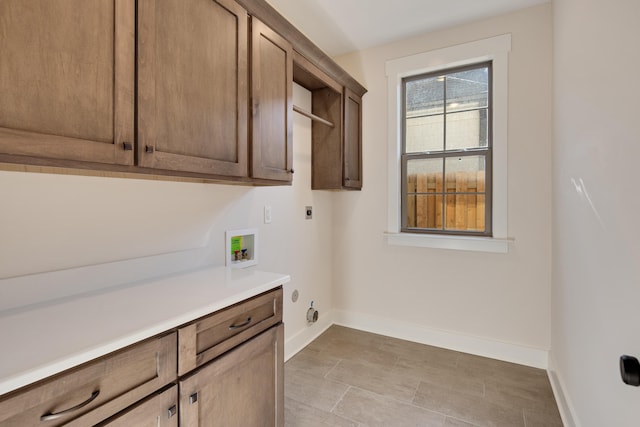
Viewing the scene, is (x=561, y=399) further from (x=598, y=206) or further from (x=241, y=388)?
(x=241, y=388)

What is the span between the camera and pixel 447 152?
2777 mm

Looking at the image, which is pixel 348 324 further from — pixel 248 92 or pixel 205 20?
pixel 205 20

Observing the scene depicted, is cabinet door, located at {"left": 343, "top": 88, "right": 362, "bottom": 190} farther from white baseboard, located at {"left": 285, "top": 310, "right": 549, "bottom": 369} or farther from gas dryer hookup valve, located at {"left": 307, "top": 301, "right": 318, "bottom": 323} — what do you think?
white baseboard, located at {"left": 285, "top": 310, "right": 549, "bottom": 369}

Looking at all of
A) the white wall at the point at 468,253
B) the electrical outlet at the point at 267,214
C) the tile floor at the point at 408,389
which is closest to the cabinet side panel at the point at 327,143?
the white wall at the point at 468,253

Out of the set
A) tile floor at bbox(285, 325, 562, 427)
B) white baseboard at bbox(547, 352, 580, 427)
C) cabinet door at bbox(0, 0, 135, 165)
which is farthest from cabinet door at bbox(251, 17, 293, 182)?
white baseboard at bbox(547, 352, 580, 427)

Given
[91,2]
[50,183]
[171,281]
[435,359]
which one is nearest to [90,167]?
[50,183]

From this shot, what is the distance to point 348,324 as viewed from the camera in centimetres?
316

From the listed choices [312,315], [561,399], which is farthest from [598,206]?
[312,315]

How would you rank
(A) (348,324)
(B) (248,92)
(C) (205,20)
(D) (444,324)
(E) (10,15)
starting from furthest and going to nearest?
(A) (348,324) < (D) (444,324) < (B) (248,92) < (C) (205,20) < (E) (10,15)

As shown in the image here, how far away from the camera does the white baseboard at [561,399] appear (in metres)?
1.68

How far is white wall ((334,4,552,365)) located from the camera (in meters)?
2.38

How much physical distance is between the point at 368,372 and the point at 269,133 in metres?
1.87

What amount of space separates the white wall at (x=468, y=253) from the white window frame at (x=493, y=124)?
6 cm

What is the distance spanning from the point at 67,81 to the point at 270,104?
97cm
